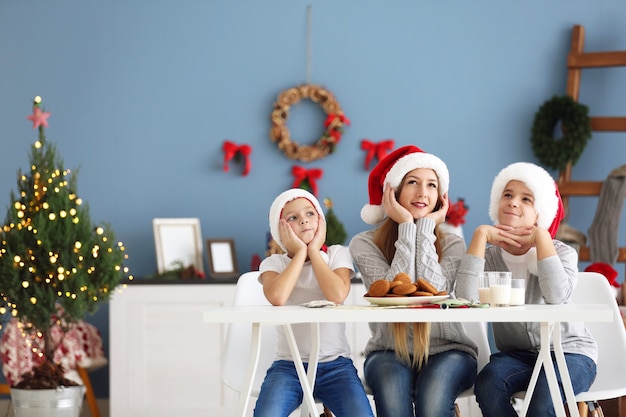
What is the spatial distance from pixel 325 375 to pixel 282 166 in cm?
222

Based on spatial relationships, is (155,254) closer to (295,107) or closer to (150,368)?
(150,368)

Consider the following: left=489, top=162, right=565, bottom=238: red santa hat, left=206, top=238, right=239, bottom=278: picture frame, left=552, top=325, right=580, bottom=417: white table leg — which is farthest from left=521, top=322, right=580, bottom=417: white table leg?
left=206, top=238, right=239, bottom=278: picture frame

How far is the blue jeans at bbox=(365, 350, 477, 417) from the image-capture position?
2.26m

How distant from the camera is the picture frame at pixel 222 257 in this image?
13.9 feet

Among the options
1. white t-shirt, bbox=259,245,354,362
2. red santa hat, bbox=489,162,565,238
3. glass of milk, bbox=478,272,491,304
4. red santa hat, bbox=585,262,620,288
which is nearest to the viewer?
glass of milk, bbox=478,272,491,304

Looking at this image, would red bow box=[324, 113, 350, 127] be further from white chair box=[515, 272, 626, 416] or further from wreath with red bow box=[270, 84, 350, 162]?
white chair box=[515, 272, 626, 416]

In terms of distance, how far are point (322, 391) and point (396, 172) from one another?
2.18ft

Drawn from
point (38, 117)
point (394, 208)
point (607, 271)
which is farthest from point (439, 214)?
point (38, 117)

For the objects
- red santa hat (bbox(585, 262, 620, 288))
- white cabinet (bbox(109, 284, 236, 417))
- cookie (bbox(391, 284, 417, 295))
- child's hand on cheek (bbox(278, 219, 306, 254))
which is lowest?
A: white cabinet (bbox(109, 284, 236, 417))

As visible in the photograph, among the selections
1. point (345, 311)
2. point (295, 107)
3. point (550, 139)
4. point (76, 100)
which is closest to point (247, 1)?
point (295, 107)

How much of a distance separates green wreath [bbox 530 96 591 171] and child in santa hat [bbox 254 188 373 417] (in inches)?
80.5

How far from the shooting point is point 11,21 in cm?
455

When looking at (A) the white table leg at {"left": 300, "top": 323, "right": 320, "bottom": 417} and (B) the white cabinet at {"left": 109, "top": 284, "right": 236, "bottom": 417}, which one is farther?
(B) the white cabinet at {"left": 109, "top": 284, "right": 236, "bottom": 417}

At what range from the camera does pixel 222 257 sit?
14.1 ft
